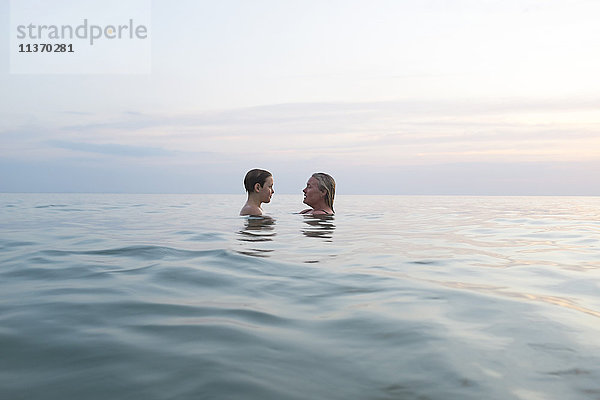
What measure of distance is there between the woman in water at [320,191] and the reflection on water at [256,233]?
115 cm

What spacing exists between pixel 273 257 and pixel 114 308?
2483mm

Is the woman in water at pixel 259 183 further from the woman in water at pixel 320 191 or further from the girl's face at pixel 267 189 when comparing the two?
the woman in water at pixel 320 191

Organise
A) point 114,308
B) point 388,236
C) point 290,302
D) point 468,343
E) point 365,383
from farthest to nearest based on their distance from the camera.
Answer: point 388,236, point 290,302, point 114,308, point 468,343, point 365,383

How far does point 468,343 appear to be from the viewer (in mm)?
2455

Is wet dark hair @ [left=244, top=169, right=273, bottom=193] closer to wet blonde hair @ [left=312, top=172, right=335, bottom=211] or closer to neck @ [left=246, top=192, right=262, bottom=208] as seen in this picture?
neck @ [left=246, top=192, right=262, bottom=208]

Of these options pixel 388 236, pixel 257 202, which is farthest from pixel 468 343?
pixel 257 202

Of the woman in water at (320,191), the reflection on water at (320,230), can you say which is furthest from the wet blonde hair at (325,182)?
the reflection on water at (320,230)

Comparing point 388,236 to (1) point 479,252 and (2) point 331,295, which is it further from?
(2) point 331,295

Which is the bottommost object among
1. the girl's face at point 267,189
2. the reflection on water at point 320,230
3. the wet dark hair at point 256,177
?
the reflection on water at point 320,230

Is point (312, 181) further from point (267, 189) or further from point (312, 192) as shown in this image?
point (267, 189)

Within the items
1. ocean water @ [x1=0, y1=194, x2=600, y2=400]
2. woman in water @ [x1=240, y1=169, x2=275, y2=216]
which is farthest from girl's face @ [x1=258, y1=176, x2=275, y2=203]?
ocean water @ [x1=0, y1=194, x2=600, y2=400]

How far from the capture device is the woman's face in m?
10.7

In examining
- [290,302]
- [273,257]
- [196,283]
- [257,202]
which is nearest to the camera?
[290,302]

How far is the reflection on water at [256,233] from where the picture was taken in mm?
5728
